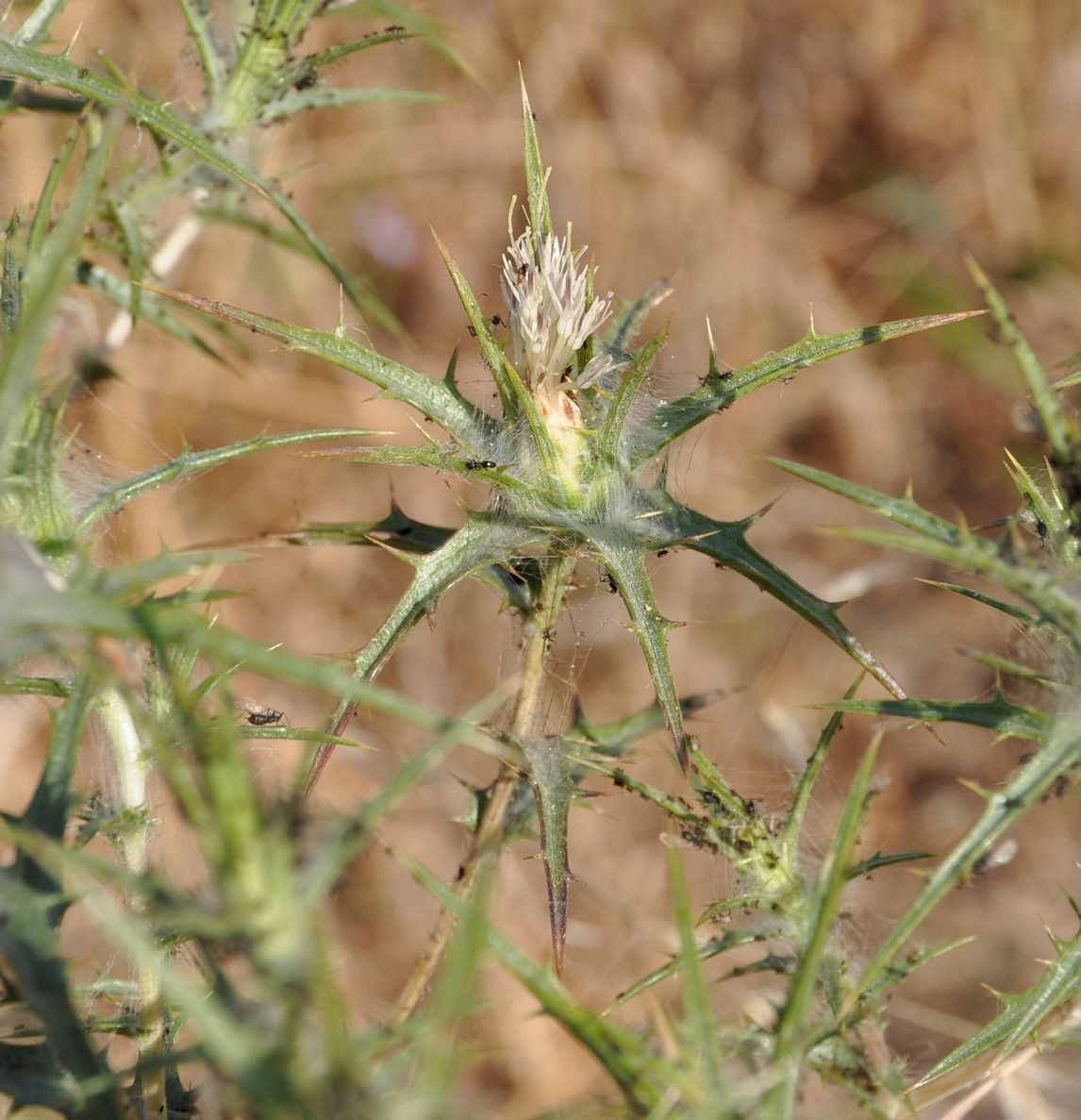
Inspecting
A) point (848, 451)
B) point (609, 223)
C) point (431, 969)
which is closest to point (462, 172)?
point (609, 223)

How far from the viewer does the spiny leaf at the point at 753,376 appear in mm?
1409

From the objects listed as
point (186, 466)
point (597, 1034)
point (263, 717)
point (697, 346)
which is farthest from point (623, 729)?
point (697, 346)

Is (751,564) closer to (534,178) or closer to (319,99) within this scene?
(534,178)

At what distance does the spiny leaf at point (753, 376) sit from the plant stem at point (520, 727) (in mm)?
230

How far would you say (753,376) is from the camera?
57.4 inches

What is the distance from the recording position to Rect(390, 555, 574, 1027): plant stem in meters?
1.57

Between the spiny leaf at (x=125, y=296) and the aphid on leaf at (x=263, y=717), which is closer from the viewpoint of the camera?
the aphid on leaf at (x=263, y=717)

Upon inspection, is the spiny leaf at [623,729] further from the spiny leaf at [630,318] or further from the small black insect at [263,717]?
the spiny leaf at [630,318]

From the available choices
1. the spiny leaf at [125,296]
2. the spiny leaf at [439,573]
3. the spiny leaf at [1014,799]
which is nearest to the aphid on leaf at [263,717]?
the spiny leaf at [439,573]

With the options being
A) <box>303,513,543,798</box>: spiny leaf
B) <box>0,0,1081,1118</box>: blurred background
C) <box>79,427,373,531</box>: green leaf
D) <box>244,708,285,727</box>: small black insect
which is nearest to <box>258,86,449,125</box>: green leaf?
<box>79,427,373,531</box>: green leaf

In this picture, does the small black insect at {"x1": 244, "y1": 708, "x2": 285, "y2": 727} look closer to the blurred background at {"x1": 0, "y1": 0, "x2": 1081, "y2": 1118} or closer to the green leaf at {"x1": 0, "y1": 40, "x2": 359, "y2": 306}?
the green leaf at {"x1": 0, "y1": 40, "x2": 359, "y2": 306}

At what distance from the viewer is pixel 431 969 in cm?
160

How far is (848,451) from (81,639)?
424 centimetres

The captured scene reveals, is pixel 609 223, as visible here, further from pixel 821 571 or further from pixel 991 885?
pixel 991 885
